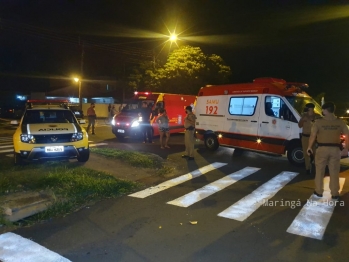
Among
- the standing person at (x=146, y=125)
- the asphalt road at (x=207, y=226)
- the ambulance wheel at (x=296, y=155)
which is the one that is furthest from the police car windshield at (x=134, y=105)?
the asphalt road at (x=207, y=226)

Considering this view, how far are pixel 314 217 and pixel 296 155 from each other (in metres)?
4.74

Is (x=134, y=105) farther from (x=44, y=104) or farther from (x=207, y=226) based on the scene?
(x=207, y=226)

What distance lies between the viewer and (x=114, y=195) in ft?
22.5

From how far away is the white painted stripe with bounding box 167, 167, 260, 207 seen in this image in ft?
21.3

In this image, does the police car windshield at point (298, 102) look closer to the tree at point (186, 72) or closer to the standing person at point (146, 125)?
the standing person at point (146, 125)

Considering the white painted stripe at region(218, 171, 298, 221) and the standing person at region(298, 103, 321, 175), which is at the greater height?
the standing person at region(298, 103, 321, 175)

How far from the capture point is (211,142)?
41.7 feet

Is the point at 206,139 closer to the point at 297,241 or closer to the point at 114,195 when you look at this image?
the point at 114,195

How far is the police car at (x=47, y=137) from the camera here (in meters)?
8.65

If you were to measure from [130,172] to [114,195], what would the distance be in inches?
82.6

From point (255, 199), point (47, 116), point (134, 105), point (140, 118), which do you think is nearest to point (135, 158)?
point (47, 116)

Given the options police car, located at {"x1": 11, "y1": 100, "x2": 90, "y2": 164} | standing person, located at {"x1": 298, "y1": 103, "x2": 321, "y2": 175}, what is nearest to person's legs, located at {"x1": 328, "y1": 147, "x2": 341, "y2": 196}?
standing person, located at {"x1": 298, "y1": 103, "x2": 321, "y2": 175}

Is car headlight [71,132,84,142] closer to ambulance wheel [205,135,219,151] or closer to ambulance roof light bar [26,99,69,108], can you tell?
ambulance roof light bar [26,99,69,108]

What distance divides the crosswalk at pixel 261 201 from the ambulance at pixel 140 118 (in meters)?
6.62
